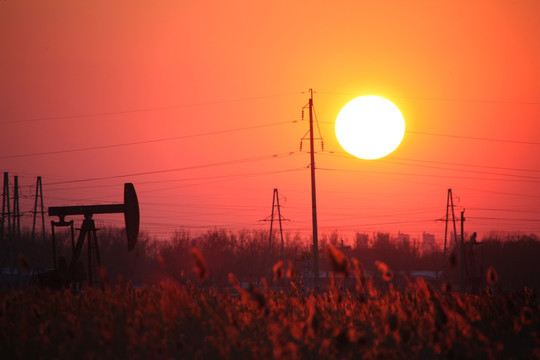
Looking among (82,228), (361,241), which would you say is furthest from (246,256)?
(82,228)

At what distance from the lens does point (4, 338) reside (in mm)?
8898

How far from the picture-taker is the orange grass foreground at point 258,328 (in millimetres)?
7367

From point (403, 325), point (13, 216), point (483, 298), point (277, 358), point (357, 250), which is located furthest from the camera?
point (357, 250)

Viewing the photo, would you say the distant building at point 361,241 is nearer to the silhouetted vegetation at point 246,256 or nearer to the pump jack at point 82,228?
the silhouetted vegetation at point 246,256

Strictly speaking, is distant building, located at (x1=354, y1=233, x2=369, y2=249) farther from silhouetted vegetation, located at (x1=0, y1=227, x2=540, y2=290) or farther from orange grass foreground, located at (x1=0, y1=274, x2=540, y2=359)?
orange grass foreground, located at (x1=0, y1=274, x2=540, y2=359)

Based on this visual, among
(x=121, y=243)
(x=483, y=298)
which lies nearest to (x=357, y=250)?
(x=121, y=243)

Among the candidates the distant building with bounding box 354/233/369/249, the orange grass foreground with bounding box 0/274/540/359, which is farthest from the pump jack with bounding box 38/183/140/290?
the distant building with bounding box 354/233/369/249

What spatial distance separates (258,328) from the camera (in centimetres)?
951

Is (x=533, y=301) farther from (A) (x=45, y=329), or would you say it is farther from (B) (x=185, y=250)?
(B) (x=185, y=250)

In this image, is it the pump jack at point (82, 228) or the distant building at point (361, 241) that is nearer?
the pump jack at point (82, 228)

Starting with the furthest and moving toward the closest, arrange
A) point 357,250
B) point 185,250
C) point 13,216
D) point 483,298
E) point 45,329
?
point 357,250 < point 185,250 < point 13,216 < point 483,298 < point 45,329

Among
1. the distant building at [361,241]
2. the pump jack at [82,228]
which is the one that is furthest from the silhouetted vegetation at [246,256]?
the pump jack at [82,228]

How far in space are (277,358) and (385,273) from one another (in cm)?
162

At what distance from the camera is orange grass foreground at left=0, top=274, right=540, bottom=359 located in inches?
290
